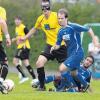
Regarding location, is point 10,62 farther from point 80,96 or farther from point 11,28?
point 80,96

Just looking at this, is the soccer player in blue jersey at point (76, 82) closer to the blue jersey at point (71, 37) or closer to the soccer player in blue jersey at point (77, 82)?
the soccer player in blue jersey at point (77, 82)

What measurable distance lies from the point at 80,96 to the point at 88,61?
3.16 m

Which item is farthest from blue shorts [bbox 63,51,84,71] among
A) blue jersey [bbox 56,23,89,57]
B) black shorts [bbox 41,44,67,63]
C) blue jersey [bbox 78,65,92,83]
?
black shorts [bbox 41,44,67,63]

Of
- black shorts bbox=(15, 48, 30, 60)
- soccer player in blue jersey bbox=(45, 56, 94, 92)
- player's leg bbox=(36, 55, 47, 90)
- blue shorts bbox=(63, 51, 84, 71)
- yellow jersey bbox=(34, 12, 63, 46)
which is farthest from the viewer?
black shorts bbox=(15, 48, 30, 60)

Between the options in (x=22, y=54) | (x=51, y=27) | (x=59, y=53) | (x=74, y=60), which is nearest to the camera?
(x=74, y=60)

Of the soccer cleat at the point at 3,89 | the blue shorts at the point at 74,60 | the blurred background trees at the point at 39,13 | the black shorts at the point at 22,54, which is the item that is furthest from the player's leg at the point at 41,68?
the blurred background trees at the point at 39,13

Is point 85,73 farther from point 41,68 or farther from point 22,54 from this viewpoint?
point 22,54

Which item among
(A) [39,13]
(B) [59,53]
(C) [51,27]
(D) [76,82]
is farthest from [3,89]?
(A) [39,13]

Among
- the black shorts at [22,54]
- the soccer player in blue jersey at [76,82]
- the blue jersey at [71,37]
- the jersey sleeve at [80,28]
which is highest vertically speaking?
the jersey sleeve at [80,28]

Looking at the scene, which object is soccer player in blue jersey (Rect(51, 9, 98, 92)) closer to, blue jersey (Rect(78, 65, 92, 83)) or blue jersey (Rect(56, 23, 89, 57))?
blue jersey (Rect(56, 23, 89, 57))

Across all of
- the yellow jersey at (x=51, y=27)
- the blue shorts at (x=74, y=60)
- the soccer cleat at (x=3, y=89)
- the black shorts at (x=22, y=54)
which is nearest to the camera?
the soccer cleat at (x=3, y=89)

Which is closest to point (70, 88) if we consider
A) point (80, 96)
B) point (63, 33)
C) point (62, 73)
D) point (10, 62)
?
point (62, 73)

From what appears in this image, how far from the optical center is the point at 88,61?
16.3 m

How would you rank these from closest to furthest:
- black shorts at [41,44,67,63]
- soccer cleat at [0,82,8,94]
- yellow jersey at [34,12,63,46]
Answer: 1. soccer cleat at [0,82,8,94]
2. black shorts at [41,44,67,63]
3. yellow jersey at [34,12,63,46]
